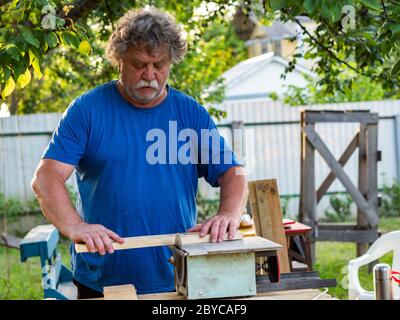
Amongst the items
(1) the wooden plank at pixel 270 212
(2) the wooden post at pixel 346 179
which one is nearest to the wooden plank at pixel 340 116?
(2) the wooden post at pixel 346 179

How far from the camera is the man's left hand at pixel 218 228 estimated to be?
9.25 feet

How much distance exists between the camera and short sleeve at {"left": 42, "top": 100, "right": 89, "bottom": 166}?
3.21 metres

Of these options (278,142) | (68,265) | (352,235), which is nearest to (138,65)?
(352,235)

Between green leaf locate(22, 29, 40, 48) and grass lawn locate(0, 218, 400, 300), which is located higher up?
green leaf locate(22, 29, 40, 48)

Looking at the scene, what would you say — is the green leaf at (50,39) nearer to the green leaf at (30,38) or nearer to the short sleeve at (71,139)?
the green leaf at (30,38)

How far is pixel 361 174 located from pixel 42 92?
25.9 feet

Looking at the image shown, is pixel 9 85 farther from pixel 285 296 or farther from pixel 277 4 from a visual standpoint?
pixel 285 296

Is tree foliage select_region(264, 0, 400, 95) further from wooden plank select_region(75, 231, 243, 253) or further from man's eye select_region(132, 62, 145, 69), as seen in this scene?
wooden plank select_region(75, 231, 243, 253)

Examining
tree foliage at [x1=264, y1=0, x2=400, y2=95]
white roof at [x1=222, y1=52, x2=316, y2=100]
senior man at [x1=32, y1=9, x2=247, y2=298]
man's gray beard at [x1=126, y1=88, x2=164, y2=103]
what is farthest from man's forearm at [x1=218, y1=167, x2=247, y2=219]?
white roof at [x1=222, y1=52, x2=316, y2=100]

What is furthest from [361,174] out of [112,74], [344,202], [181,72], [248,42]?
[248,42]

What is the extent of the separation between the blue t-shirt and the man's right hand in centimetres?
49

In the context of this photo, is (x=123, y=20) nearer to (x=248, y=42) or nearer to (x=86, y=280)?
(x=86, y=280)

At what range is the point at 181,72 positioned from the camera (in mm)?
9695
